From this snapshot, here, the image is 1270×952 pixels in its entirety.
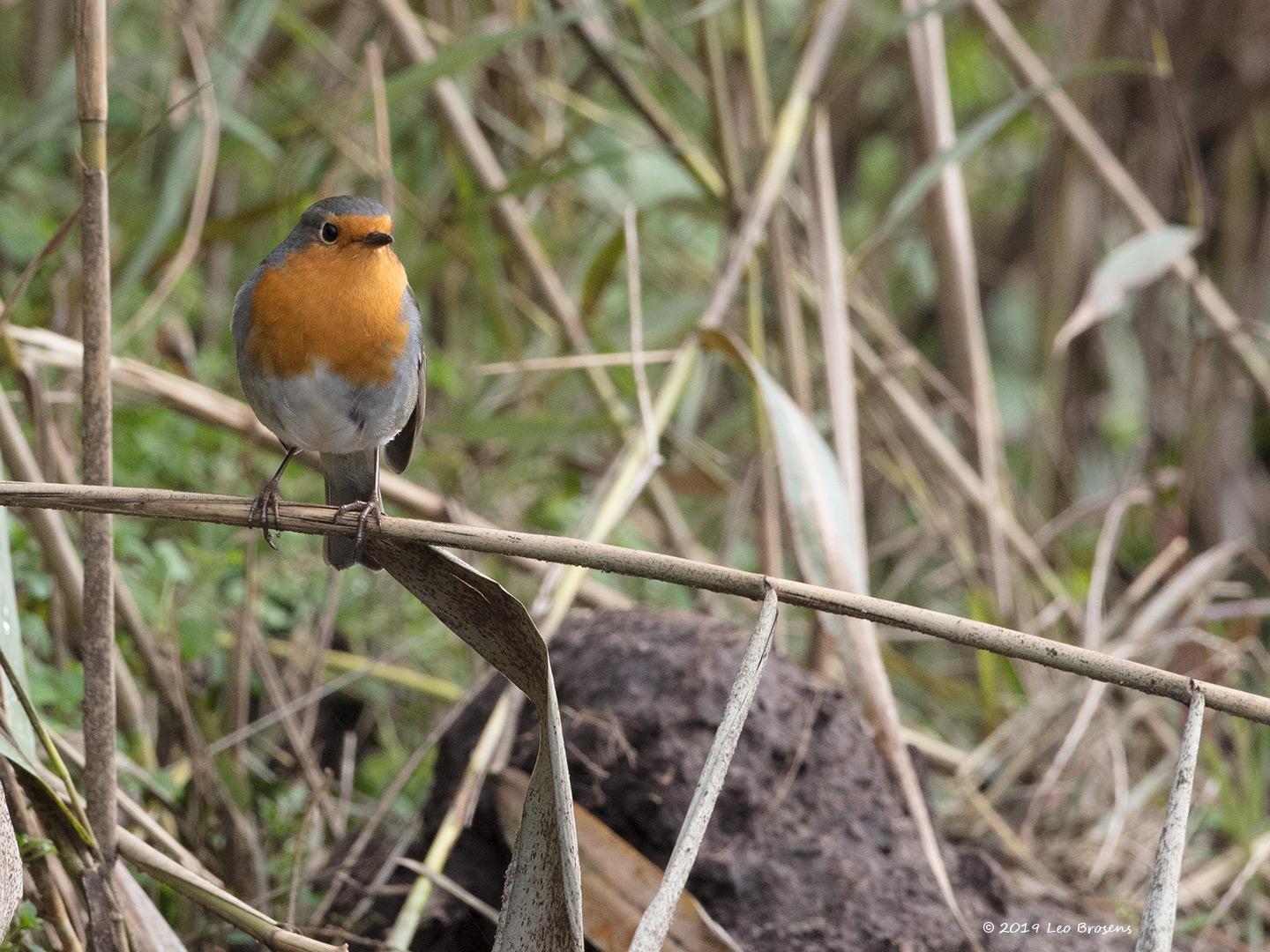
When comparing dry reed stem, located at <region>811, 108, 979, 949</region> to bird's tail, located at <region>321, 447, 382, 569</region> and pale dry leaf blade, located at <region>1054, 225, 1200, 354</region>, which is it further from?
bird's tail, located at <region>321, 447, 382, 569</region>

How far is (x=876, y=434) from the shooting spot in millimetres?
4016

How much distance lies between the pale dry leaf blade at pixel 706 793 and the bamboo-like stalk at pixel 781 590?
43mm

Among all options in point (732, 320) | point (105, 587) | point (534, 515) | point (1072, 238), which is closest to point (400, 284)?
point (105, 587)

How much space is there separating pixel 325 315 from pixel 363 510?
465mm

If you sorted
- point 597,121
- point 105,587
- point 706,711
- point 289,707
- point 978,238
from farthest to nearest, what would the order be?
point 978,238
point 597,121
point 289,707
point 706,711
point 105,587

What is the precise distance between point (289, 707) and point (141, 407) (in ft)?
3.08

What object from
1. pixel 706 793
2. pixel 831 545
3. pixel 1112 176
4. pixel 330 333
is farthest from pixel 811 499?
pixel 1112 176

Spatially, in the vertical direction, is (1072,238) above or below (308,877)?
above

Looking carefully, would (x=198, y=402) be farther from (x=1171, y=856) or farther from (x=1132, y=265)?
(x=1132, y=265)

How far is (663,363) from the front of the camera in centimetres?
383

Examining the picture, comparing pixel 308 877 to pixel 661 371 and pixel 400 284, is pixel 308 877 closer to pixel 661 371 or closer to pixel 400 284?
pixel 400 284

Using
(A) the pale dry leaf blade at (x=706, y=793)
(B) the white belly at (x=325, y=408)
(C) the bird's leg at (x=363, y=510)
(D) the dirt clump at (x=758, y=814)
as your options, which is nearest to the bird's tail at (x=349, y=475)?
(C) the bird's leg at (x=363, y=510)

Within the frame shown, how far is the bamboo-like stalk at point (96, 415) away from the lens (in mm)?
1702

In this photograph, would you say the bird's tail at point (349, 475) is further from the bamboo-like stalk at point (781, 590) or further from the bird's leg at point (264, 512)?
the bamboo-like stalk at point (781, 590)
